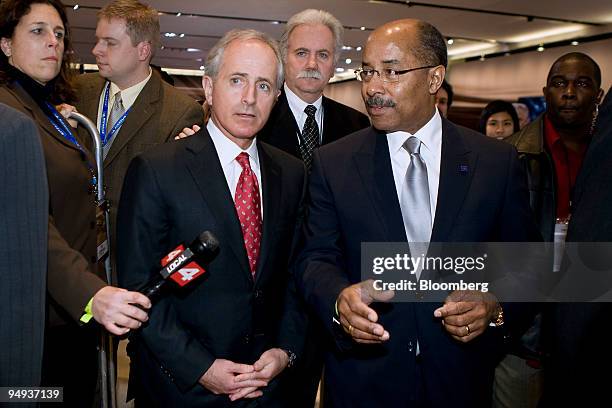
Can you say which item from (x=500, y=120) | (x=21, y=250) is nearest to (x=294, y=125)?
(x=21, y=250)

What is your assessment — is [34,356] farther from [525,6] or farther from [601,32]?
[601,32]

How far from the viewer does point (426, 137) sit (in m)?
2.15

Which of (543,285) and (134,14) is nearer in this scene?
(543,285)

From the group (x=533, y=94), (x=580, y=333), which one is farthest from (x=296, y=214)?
(x=533, y=94)

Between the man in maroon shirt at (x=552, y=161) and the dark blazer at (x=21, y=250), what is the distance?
226 centimetres

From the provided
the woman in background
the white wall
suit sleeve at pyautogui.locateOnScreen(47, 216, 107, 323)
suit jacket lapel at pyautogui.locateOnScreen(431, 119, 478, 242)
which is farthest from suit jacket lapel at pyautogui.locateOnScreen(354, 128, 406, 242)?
the white wall

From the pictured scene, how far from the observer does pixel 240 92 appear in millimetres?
2113

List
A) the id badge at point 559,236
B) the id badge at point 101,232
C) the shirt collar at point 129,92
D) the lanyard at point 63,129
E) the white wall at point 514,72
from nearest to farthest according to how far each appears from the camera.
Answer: the lanyard at point 63,129
the id badge at point 101,232
the id badge at point 559,236
the shirt collar at point 129,92
the white wall at point 514,72

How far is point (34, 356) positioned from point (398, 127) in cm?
130

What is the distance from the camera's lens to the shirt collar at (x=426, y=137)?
2127 mm

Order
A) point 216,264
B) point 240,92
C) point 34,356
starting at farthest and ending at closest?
point 240,92 < point 216,264 < point 34,356

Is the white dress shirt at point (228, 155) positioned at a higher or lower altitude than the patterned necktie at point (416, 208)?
higher

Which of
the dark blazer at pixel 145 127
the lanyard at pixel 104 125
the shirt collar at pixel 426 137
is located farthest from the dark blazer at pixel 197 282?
the lanyard at pixel 104 125

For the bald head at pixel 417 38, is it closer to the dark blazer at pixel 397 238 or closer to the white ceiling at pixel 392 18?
the dark blazer at pixel 397 238
